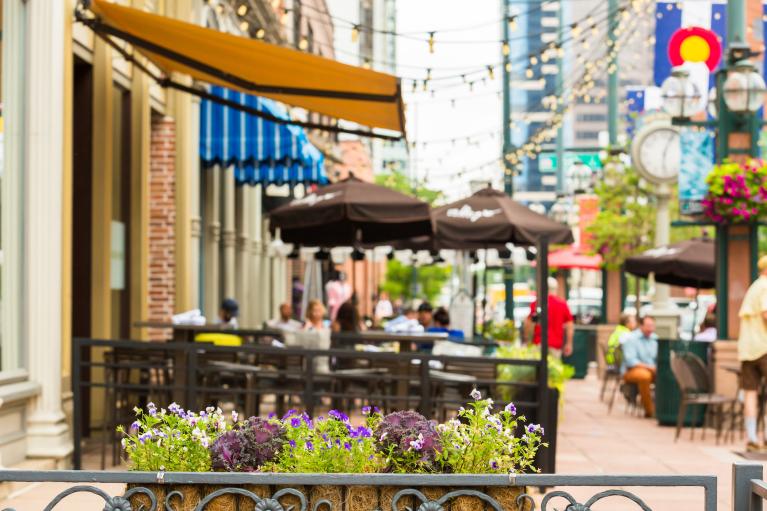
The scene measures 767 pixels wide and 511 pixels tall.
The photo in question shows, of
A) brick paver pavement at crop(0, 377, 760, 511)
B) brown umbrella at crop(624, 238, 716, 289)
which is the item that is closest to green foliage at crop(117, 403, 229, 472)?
brick paver pavement at crop(0, 377, 760, 511)

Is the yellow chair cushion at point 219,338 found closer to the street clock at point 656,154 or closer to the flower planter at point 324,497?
the flower planter at point 324,497

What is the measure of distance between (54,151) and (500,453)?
657 cm

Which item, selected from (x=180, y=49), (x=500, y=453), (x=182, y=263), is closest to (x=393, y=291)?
(x=182, y=263)

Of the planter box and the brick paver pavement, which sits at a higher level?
the planter box

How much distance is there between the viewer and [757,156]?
16.6m

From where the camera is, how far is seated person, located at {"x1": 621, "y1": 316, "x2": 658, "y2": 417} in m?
18.5

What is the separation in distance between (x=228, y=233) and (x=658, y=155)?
7874 mm

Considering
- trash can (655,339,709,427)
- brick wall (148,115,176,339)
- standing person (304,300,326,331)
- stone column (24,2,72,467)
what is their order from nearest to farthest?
stone column (24,2,72,467), standing person (304,300,326,331), trash can (655,339,709,427), brick wall (148,115,176,339)

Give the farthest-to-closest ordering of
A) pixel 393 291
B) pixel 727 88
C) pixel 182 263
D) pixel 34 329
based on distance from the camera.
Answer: pixel 393 291, pixel 182 263, pixel 727 88, pixel 34 329

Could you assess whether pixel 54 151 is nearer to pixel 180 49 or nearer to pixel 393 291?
pixel 180 49

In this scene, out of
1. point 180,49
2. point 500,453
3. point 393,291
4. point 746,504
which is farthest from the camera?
point 393,291

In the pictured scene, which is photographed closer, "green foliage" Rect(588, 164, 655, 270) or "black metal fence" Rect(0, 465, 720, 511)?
"black metal fence" Rect(0, 465, 720, 511)

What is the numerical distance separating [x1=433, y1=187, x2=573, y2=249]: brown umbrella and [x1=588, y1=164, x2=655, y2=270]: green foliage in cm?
1257

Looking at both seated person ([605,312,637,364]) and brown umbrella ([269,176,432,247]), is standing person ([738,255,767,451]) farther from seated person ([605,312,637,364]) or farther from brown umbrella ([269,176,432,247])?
seated person ([605,312,637,364])
